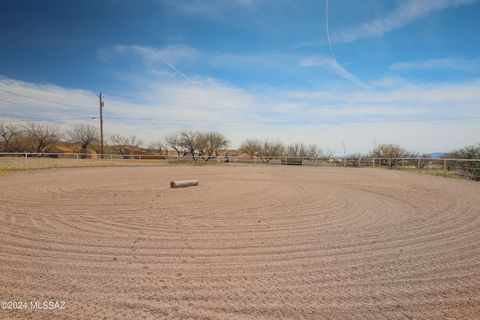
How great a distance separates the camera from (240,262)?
382 centimetres

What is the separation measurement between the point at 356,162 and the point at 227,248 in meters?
29.5

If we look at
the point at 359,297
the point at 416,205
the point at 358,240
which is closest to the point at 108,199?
the point at 358,240

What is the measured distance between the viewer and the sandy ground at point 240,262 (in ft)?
9.05

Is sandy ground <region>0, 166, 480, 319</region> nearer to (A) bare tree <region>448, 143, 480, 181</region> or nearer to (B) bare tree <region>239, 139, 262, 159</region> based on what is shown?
(A) bare tree <region>448, 143, 480, 181</region>

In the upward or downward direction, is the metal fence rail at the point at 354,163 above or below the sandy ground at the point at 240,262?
above

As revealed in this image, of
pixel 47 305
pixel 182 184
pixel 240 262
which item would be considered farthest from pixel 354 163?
pixel 47 305

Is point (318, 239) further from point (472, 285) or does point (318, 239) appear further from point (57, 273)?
point (57, 273)

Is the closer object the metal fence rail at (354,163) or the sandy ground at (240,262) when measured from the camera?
the sandy ground at (240,262)

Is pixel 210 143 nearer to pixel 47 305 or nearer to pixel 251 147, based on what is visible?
→ pixel 251 147

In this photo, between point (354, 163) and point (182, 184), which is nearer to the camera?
point (182, 184)

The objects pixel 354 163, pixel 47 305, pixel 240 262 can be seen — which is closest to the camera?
pixel 47 305

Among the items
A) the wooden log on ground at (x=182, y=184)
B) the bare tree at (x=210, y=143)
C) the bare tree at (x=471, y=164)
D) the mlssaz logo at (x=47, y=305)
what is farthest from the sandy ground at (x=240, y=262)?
the bare tree at (x=210, y=143)

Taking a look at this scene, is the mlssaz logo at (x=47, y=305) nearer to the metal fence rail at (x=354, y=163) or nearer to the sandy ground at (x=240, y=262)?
the sandy ground at (x=240, y=262)

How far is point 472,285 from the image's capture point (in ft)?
10.5
